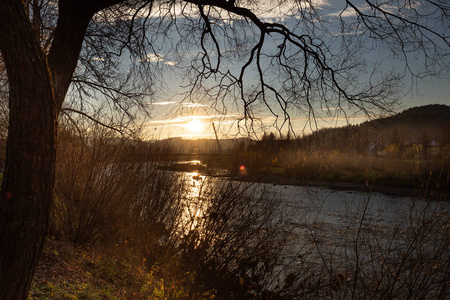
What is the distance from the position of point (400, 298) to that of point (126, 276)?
4374mm

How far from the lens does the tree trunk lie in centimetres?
225

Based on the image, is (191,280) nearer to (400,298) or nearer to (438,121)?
(400,298)

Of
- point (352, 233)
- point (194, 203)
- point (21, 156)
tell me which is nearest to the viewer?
point (21, 156)

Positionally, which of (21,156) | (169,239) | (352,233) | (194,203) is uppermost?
(21,156)

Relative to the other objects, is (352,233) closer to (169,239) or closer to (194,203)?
(194,203)

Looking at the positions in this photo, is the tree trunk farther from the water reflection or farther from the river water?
the water reflection

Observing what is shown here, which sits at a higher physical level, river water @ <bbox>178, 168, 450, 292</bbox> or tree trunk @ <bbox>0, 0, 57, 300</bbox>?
tree trunk @ <bbox>0, 0, 57, 300</bbox>

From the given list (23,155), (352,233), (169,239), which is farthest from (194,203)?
(23,155)

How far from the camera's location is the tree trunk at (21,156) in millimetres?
2254

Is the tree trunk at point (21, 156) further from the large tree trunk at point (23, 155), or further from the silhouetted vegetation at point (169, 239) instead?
the silhouetted vegetation at point (169, 239)

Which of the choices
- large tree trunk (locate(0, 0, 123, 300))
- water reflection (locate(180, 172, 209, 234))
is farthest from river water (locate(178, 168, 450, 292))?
large tree trunk (locate(0, 0, 123, 300))

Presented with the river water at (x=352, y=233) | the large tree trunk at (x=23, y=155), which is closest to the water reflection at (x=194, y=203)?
the river water at (x=352, y=233)

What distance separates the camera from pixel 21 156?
2273mm

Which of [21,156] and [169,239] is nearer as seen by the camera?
[21,156]
